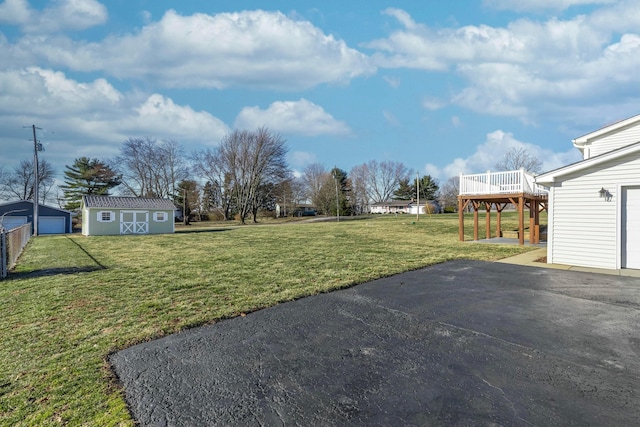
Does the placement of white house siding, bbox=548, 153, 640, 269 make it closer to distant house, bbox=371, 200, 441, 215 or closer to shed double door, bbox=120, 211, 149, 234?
shed double door, bbox=120, 211, 149, 234

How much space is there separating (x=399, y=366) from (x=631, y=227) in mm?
8312

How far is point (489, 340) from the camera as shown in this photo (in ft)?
11.8

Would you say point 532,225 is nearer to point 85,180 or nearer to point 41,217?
point 41,217

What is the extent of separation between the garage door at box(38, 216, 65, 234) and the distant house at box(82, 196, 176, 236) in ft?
25.9

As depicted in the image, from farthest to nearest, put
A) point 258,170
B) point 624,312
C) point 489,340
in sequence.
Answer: point 258,170 < point 624,312 < point 489,340

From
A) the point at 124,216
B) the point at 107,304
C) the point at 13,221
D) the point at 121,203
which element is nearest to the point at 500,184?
the point at 107,304

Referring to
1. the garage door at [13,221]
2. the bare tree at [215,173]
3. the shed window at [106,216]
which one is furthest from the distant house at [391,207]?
the garage door at [13,221]

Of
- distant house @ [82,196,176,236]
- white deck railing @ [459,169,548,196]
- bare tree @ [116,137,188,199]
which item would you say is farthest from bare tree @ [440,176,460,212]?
distant house @ [82,196,176,236]

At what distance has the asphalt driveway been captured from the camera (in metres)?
2.30

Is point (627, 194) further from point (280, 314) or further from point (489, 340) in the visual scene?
point (280, 314)

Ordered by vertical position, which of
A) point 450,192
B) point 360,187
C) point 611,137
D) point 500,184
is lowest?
point 500,184

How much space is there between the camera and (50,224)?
30438 millimetres

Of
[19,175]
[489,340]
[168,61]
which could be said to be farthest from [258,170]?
[489,340]

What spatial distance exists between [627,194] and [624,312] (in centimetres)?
490
